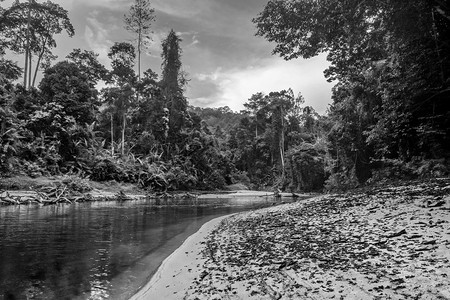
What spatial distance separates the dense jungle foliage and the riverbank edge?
9964 millimetres

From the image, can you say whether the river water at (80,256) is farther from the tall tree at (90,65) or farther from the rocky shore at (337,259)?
the tall tree at (90,65)

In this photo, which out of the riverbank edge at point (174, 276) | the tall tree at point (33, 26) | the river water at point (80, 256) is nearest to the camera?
the riverbank edge at point (174, 276)

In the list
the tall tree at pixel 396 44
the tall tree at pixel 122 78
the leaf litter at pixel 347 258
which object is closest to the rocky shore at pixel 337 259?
the leaf litter at pixel 347 258

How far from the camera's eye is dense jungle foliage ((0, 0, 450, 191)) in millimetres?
11477

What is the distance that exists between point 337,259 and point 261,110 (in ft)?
216

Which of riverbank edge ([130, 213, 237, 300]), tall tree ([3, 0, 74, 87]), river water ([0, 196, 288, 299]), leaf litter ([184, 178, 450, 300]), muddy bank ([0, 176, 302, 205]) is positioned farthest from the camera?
tall tree ([3, 0, 74, 87])

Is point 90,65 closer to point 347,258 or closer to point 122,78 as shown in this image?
point 122,78

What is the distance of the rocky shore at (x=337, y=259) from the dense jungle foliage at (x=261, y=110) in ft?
22.0

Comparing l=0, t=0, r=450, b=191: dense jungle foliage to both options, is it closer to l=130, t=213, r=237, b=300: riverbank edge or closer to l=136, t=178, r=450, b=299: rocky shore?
l=136, t=178, r=450, b=299: rocky shore

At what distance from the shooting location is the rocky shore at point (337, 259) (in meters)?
3.29

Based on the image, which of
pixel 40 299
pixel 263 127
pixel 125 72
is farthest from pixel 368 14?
pixel 263 127

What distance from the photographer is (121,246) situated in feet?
25.3

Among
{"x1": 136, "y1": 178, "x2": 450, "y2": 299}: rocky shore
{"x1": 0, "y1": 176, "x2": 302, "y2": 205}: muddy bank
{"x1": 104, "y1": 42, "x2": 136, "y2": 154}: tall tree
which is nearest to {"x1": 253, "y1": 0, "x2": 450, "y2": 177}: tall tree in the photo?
{"x1": 136, "y1": 178, "x2": 450, "y2": 299}: rocky shore

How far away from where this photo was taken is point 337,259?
14.0 feet
